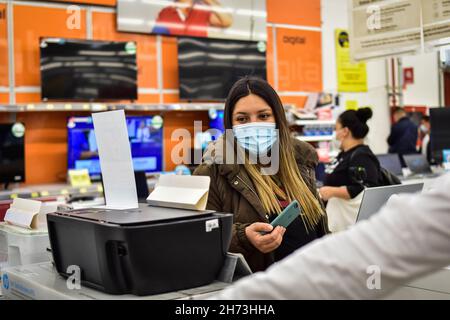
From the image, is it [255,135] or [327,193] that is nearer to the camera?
[255,135]

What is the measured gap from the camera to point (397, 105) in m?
10.8

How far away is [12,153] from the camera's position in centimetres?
591

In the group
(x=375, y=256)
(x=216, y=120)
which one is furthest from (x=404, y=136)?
(x=375, y=256)

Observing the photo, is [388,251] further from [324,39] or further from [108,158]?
[324,39]

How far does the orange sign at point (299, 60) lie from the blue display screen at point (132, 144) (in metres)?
2.34

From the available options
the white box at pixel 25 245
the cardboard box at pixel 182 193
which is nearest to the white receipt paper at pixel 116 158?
the cardboard box at pixel 182 193

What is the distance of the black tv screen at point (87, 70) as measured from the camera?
627cm

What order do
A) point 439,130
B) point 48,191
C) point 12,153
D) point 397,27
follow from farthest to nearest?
point 12,153 < point 48,191 < point 439,130 < point 397,27

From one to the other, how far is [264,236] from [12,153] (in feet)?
15.7

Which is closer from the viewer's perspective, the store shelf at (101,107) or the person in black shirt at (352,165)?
the person in black shirt at (352,165)

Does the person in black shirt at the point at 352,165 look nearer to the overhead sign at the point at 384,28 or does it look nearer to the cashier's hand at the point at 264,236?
A: the overhead sign at the point at 384,28

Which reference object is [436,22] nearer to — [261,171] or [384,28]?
[384,28]

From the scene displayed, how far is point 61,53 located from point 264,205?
486 cm
